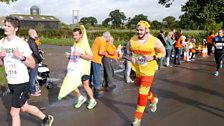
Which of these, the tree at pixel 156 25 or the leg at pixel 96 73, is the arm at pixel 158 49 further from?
the tree at pixel 156 25

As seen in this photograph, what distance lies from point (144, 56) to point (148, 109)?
184cm

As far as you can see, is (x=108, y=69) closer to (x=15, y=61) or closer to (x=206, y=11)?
(x=15, y=61)

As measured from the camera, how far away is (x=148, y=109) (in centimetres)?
765

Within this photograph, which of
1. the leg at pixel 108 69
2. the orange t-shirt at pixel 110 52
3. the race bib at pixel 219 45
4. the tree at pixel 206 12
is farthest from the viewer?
the tree at pixel 206 12

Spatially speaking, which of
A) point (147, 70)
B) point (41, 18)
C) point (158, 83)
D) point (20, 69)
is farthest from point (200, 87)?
point (41, 18)

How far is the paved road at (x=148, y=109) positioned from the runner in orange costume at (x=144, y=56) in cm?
53

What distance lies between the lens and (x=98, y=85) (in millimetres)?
9953

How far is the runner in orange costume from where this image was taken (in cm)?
621

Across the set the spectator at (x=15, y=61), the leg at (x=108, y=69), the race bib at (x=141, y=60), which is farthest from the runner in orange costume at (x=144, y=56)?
the leg at (x=108, y=69)

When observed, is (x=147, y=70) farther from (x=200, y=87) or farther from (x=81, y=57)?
(x=200, y=87)

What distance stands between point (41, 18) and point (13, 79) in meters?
86.3

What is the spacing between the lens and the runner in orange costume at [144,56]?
621 centimetres

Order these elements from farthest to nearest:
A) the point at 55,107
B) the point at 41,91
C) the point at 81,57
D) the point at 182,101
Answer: the point at 41,91, the point at 182,101, the point at 55,107, the point at 81,57

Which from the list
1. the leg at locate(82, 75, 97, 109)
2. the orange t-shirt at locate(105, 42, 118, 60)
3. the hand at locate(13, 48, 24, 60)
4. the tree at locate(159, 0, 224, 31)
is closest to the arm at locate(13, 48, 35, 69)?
the hand at locate(13, 48, 24, 60)
